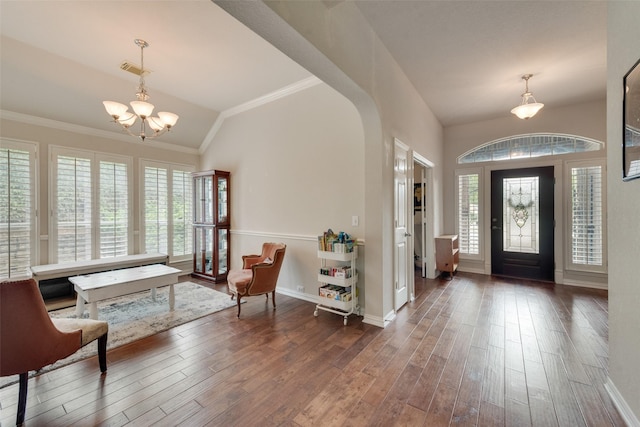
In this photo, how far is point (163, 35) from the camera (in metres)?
2.76

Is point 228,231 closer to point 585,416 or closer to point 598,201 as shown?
point 585,416

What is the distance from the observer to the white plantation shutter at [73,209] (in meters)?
4.01

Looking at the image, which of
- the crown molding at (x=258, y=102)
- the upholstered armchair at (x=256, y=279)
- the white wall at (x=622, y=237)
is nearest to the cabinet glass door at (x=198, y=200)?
the crown molding at (x=258, y=102)

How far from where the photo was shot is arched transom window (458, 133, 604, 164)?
179 inches

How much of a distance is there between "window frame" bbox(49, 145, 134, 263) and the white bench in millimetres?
1241

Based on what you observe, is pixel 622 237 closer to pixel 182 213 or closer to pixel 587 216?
pixel 587 216

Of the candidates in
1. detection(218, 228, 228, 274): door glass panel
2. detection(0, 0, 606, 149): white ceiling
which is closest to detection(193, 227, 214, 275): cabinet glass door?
detection(218, 228, 228, 274): door glass panel

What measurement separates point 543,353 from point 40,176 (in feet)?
21.8

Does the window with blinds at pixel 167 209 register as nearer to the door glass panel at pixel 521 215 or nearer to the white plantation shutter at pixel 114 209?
the white plantation shutter at pixel 114 209

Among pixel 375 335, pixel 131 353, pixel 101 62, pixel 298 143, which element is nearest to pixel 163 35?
pixel 101 62

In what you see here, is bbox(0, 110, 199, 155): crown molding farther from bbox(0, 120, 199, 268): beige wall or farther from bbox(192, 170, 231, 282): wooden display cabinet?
bbox(192, 170, 231, 282): wooden display cabinet

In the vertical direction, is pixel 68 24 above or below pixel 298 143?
above

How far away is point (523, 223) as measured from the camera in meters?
4.97

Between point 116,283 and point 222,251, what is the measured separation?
2.08 metres
